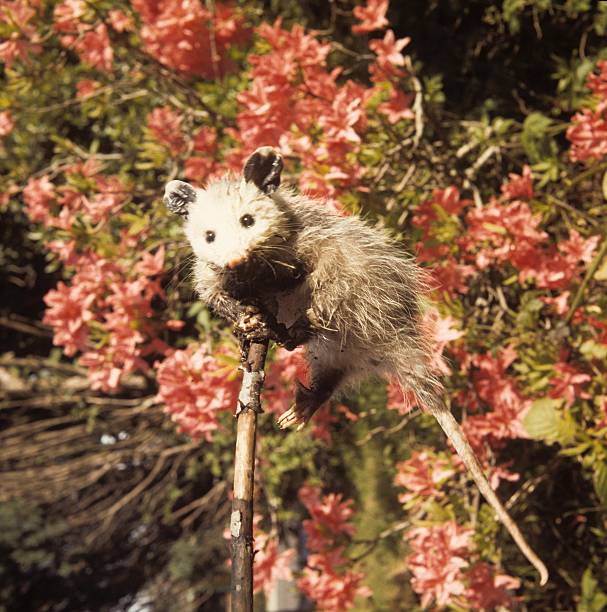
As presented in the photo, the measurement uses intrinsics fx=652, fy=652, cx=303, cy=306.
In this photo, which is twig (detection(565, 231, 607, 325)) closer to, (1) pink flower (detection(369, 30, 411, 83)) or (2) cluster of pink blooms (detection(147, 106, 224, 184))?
(1) pink flower (detection(369, 30, 411, 83))

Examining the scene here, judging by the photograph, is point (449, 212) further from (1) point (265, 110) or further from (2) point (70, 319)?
(2) point (70, 319)

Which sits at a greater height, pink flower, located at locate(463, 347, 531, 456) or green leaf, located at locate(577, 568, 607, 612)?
pink flower, located at locate(463, 347, 531, 456)

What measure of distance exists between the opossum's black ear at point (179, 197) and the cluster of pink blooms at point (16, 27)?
1369 mm

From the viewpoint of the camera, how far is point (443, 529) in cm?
154

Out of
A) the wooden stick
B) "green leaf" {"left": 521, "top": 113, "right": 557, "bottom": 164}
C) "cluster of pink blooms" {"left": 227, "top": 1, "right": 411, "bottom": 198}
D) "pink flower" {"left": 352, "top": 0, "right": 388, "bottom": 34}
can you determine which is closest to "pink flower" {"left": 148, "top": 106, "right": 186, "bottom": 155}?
"cluster of pink blooms" {"left": 227, "top": 1, "right": 411, "bottom": 198}

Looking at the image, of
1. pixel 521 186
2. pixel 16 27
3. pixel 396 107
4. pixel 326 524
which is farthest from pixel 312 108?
pixel 326 524

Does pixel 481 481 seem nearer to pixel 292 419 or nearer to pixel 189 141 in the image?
pixel 292 419

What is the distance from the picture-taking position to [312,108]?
1688 millimetres

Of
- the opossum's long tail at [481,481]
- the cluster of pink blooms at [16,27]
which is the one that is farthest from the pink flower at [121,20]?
the opossum's long tail at [481,481]

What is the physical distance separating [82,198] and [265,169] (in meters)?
1.34

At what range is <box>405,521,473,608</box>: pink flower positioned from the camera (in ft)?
4.84

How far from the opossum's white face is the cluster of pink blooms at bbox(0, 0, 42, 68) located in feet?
4.69

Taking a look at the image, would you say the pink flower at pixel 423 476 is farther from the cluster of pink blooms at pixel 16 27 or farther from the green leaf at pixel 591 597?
the cluster of pink blooms at pixel 16 27

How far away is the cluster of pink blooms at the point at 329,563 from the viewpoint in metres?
1.81
